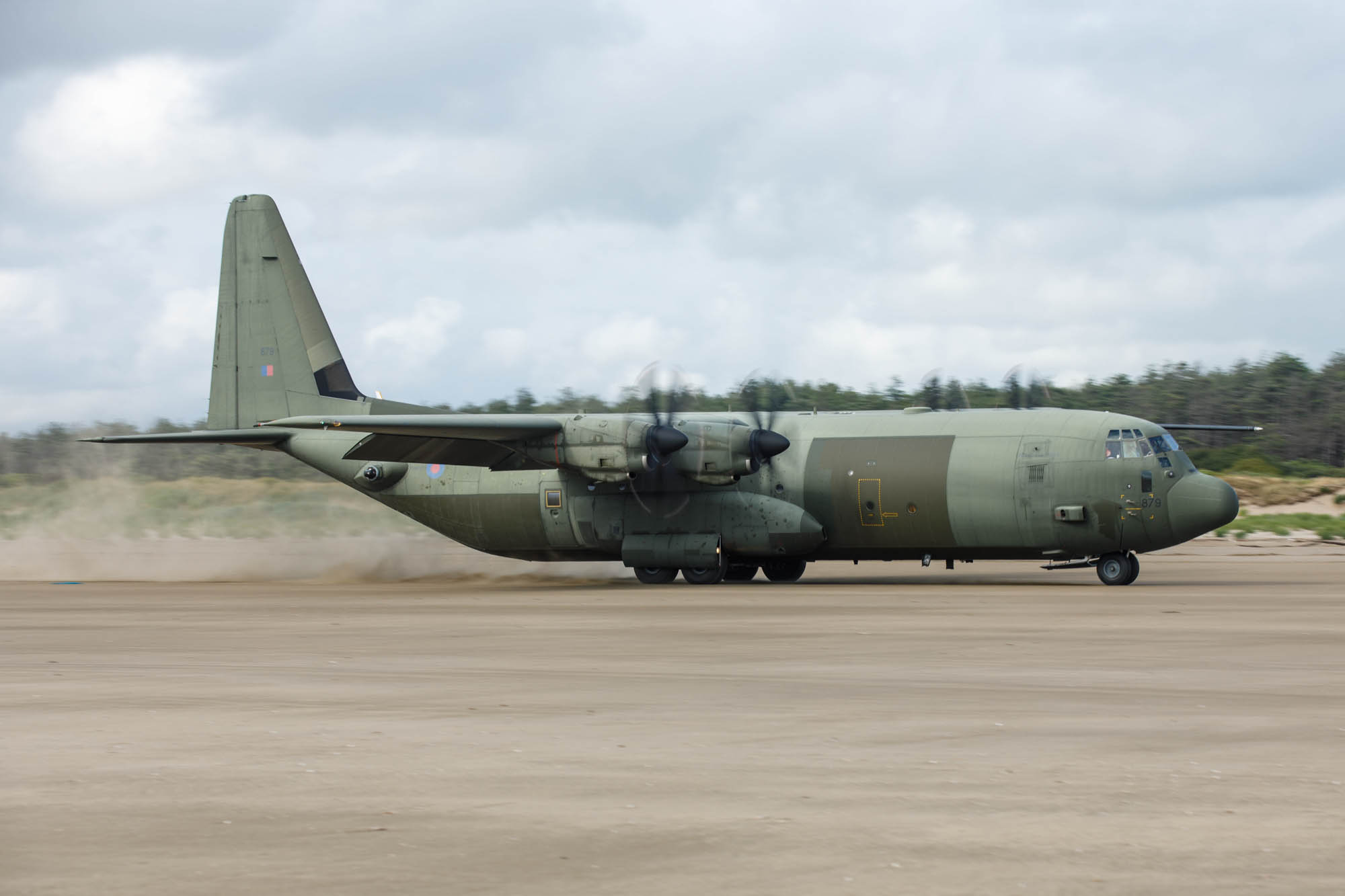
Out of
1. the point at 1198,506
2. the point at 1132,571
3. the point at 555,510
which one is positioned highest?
the point at 1198,506

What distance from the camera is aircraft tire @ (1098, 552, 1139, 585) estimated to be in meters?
27.2

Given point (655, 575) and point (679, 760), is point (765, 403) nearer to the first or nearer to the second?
point (655, 575)

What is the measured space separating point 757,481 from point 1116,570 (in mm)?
7643

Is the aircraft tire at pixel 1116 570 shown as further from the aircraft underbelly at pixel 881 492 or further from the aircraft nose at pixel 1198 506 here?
the aircraft underbelly at pixel 881 492

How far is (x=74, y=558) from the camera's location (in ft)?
123

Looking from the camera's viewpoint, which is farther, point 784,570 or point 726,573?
point 726,573

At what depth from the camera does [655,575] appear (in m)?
30.7

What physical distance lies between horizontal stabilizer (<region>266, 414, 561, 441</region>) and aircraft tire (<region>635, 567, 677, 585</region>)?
413cm

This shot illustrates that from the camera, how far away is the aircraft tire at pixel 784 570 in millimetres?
31281

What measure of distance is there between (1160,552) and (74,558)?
112ft

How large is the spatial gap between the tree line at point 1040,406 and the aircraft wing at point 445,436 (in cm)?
172

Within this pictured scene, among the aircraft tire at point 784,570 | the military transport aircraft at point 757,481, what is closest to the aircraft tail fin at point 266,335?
the military transport aircraft at point 757,481

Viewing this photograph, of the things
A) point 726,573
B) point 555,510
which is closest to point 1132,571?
point 726,573

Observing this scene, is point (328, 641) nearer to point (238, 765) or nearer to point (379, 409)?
point (238, 765)
